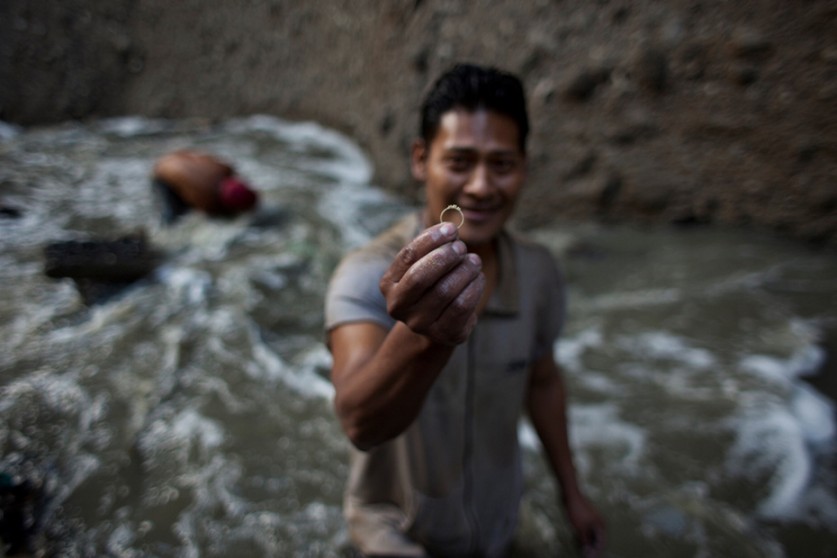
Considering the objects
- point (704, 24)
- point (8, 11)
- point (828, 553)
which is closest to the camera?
point (828, 553)

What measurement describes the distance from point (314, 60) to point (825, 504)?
6226mm

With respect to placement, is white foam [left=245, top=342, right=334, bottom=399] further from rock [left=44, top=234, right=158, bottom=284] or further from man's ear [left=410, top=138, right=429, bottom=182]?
man's ear [left=410, top=138, right=429, bottom=182]

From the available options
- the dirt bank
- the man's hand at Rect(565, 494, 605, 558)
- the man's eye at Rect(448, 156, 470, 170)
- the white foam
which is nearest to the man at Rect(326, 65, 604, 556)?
the man's eye at Rect(448, 156, 470, 170)

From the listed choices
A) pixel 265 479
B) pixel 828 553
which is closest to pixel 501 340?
pixel 265 479

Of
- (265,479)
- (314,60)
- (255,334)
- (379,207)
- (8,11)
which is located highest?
(8,11)

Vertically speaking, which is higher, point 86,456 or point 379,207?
point 379,207

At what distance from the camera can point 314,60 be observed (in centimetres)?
629

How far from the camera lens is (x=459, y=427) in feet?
4.02

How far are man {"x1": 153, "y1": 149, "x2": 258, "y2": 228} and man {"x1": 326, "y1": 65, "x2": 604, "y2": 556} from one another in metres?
3.70

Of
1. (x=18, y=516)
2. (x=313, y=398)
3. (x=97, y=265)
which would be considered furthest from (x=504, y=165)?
(x=97, y=265)

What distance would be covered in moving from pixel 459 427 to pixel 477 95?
77cm

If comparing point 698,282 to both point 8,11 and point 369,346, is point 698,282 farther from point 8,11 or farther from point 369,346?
point 8,11

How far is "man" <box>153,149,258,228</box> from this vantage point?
4.59 meters

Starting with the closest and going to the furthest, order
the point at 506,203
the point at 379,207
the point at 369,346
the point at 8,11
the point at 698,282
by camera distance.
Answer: the point at 369,346, the point at 506,203, the point at 698,282, the point at 379,207, the point at 8,11
